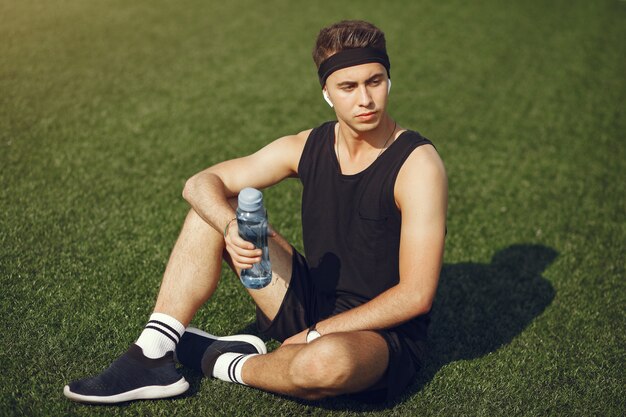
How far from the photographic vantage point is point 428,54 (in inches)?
414

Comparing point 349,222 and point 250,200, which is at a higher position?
point 250,200

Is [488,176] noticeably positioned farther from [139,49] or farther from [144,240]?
[139,49]

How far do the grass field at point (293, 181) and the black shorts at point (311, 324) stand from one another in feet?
0.76

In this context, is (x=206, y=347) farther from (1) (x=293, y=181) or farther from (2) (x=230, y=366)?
(1) (x=293, y=181)

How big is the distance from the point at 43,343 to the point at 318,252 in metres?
1.75

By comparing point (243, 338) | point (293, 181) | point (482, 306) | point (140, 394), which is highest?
point (140, 394)

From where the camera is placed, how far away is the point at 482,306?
540 cm

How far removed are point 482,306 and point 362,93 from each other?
2.15 metres

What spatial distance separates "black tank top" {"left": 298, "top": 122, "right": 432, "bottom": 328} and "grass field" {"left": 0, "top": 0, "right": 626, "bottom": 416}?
69cm

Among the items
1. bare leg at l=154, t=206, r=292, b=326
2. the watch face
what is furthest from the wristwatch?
bare leg at l=154, t=206, r=292, b=326

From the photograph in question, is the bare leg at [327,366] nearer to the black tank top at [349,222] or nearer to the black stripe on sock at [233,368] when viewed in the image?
the black stripe on sock at [233,368]

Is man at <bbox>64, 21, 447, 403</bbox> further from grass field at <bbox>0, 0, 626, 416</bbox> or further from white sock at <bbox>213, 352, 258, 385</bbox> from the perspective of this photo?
grass field at <bbox>0, 0, 626, 416</bbox>

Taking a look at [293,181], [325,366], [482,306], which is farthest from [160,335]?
[293,181]

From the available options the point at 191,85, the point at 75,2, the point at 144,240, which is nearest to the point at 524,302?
the point at 144,240
